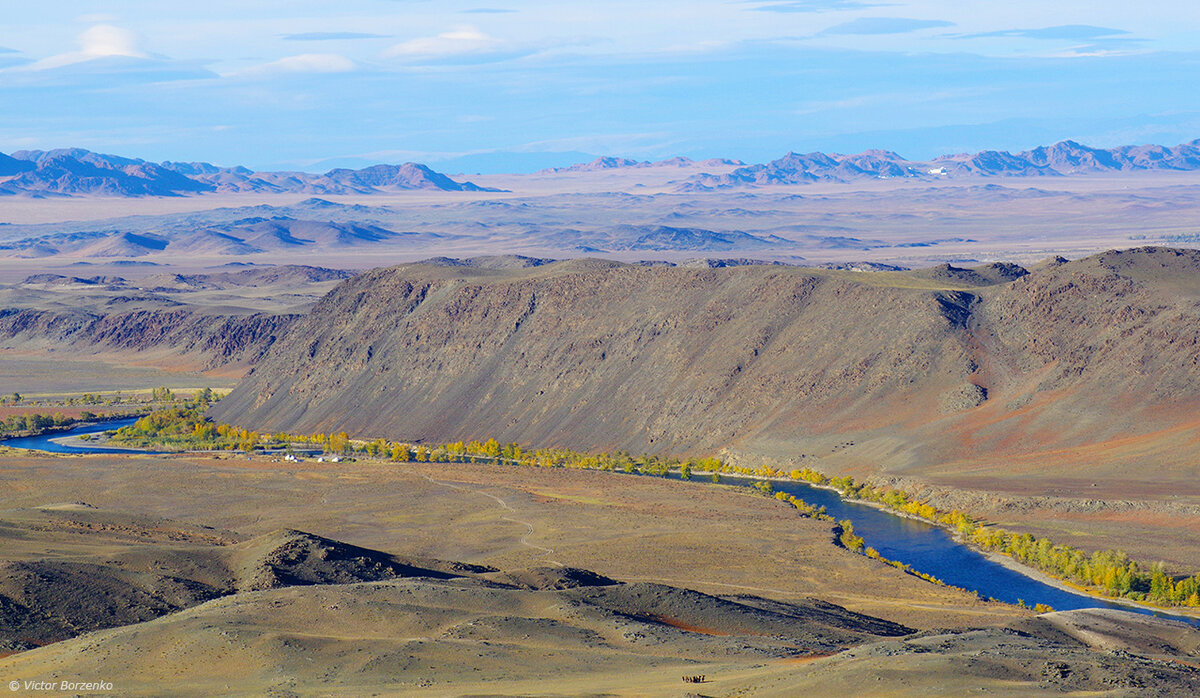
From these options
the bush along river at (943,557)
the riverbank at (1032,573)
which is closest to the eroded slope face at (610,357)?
the riverbank at (1032,573)

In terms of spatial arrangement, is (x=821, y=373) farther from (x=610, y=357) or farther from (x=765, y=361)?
(x=610, y=357)

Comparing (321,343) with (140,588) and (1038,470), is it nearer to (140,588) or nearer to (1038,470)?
(1038,470)

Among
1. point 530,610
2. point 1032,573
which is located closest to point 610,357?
point 1032,573

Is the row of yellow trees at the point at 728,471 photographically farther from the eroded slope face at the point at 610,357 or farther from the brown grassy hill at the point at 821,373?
the eroded slope face at the point at 610,357

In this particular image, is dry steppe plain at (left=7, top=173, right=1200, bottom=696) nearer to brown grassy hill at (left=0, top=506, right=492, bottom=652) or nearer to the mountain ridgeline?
brown grassy hill at (left=0, top=506, right=492, bottom=652)

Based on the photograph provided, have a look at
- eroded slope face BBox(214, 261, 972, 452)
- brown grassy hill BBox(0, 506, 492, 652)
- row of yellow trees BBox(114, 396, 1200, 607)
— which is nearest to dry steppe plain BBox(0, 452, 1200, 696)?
brown grassy hill BBox(0, 506, 492, 652)

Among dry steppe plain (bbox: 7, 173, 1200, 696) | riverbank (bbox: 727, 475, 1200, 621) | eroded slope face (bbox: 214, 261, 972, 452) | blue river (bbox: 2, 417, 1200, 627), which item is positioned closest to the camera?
dry steppe plain (bbox: 7, 173, 1200, 696)
